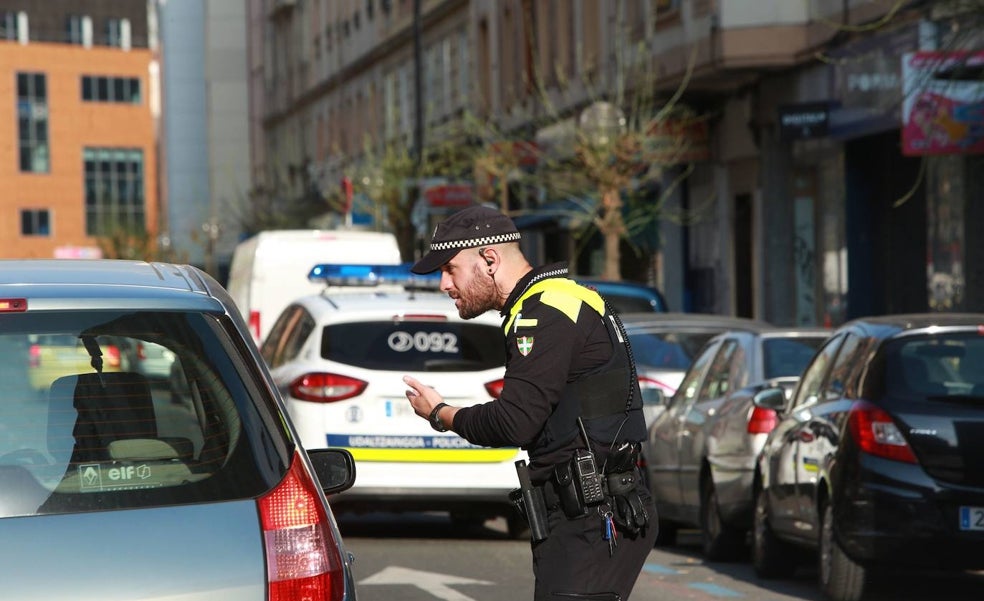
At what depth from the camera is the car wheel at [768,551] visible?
11.4 meters

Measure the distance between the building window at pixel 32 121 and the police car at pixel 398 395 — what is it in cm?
11012

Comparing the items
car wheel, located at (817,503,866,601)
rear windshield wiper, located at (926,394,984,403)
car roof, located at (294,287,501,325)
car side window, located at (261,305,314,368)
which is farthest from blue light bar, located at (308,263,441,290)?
rear windshield wiper, located at (926,394,984,403)

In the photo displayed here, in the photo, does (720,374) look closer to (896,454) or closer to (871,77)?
(896,454)

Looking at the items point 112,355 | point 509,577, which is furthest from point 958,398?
point 112,355

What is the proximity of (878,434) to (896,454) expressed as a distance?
0.45 feet

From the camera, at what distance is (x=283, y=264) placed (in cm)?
2250

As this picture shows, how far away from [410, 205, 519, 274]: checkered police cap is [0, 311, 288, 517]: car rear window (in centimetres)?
77

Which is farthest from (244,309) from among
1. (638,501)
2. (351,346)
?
(638,501)

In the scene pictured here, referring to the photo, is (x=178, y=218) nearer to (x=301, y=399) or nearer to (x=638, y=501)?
(x=301, y=399)

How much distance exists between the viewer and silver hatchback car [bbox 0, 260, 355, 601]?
416 cm

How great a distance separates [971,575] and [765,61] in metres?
15.6

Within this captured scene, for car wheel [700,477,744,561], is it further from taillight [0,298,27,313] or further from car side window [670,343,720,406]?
taillight [0,298,27,313]

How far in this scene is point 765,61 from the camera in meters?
26.6

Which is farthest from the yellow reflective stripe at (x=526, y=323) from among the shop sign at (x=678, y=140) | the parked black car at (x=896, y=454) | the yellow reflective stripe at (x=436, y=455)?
the shop sign at (x=678, y=140)
